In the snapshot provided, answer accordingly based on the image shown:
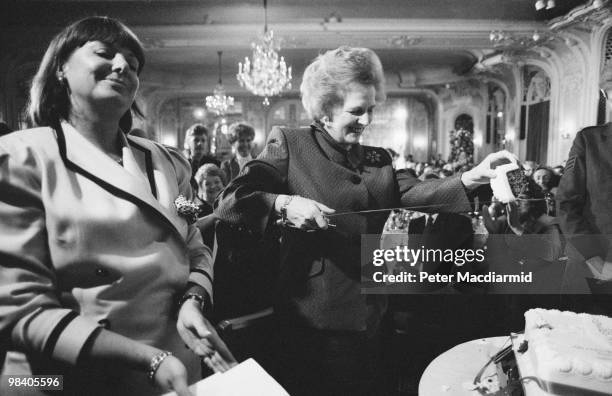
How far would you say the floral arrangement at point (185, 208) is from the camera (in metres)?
0.90

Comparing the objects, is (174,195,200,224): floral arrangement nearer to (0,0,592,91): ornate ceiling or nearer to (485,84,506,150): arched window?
(0,0,592,91): ornate ceiling

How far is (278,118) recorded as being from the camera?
17281mm

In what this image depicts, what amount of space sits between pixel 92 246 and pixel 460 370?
100 centimetres

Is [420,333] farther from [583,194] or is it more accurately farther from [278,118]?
[278,118]

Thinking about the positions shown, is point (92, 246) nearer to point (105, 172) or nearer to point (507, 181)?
point (105, 172)

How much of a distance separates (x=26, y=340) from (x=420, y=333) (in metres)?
2.40

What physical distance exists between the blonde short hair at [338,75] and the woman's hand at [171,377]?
0.85 metres

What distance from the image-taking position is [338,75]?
1.18m

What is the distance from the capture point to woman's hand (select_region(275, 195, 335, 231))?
1003 mm

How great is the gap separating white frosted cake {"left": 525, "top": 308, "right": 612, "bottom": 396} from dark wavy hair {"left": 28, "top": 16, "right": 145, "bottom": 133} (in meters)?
1.17

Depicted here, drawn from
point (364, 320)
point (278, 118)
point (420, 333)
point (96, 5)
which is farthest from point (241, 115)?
point (364, 320)

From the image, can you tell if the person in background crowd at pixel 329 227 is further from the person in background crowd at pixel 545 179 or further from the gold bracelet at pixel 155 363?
the person in background crowd at pixel 545 179

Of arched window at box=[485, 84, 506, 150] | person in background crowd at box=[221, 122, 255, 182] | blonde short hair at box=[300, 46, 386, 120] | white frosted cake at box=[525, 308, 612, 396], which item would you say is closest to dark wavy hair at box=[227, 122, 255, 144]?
person in background crowd at box=[221, 122, 255, 182]

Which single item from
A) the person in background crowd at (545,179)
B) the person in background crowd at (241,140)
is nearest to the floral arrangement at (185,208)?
the person in background crowd at (241,140)
